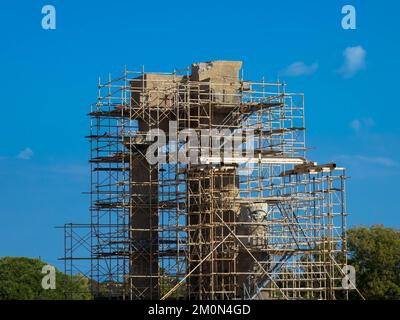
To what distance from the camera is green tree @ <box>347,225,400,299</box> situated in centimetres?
5616

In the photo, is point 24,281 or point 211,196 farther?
point 24,281

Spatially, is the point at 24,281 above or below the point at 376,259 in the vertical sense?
below

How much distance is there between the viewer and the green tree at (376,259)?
56156 millimetres

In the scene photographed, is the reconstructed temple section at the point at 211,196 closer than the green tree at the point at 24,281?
Yes

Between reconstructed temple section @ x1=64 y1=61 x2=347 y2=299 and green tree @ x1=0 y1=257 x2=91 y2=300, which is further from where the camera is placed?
green tree @ x1=0 y1=257 x2=91 y2=300

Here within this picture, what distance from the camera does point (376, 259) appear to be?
57.5 m

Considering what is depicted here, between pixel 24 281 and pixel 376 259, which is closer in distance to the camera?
pixel 376 259

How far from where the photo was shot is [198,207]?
1570 inches

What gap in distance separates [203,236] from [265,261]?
8.60 ft

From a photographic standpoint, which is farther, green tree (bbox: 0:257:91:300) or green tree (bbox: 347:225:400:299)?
green tree (bbox: 0:257:91:300)
